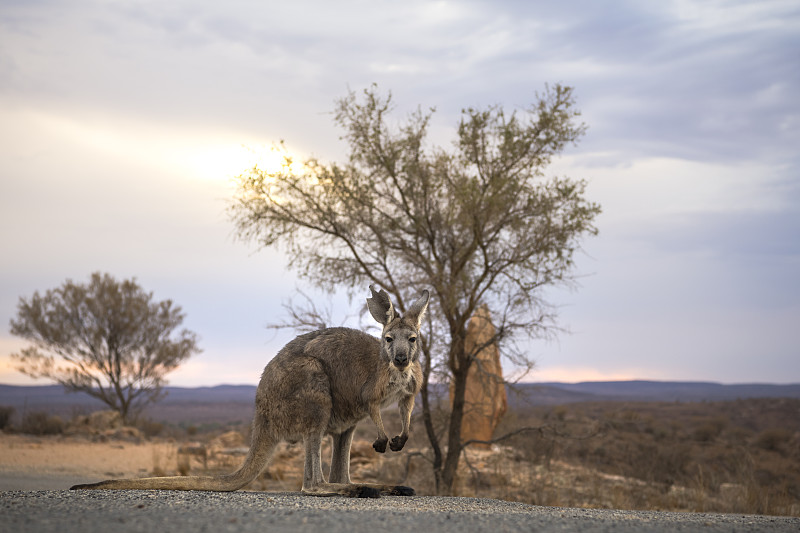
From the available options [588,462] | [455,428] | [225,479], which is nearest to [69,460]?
[455,428]

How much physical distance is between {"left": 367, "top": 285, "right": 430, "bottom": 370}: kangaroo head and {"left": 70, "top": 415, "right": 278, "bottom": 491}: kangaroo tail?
68.7 inches

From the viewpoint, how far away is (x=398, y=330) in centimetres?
735

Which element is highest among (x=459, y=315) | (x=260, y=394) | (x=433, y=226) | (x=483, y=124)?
(x=483, y=124)

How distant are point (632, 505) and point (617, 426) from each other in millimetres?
24485

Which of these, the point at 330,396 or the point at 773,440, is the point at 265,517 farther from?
the point at 773,440

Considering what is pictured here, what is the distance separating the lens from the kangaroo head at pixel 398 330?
23.6ft

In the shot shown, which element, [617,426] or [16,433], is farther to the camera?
[617,426]

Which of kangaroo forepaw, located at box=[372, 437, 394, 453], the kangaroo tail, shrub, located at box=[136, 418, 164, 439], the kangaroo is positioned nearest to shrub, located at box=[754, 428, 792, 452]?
shrub, located at box=[136, 418, 164, 439]

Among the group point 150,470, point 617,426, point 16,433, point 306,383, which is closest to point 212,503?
point 306,383

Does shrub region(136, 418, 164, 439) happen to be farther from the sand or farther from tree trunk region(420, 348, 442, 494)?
tree trunk region(420, 348, 442, 494)

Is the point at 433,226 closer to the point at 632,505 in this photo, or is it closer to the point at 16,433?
the point at 632,505

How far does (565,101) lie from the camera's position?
51.3 ft

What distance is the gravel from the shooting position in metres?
4.79

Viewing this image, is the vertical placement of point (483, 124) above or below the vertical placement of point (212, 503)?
above
